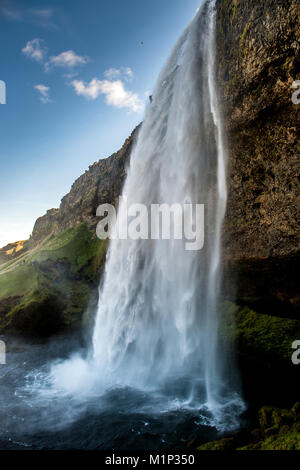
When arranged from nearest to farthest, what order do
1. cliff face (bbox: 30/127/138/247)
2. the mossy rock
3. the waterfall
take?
the mossy rock < the waterfall < cliff face (bbox: 30/127/138/247)

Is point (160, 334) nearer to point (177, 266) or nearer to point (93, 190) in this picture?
point (177, 266)

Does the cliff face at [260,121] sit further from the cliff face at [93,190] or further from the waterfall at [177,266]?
the cliff face at [93,190]

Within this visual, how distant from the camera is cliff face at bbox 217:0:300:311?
866cm

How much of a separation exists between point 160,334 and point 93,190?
21.2 m

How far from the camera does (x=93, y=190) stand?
3078 centimetres

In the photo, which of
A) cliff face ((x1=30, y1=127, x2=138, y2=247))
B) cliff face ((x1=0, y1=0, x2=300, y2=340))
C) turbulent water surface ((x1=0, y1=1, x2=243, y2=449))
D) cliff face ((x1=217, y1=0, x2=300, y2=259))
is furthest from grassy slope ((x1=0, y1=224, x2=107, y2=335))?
cliff face ((x1=217, y1=0, x2=300, y2=259))

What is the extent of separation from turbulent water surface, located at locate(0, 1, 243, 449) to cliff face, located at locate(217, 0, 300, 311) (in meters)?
0.83

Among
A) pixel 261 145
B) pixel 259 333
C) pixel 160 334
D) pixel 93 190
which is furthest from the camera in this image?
pixel 93 190

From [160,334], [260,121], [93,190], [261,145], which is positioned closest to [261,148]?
[261,145]

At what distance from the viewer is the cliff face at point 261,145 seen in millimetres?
8664

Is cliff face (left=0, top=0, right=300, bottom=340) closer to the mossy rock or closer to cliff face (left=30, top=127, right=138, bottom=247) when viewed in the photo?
the mossy rock

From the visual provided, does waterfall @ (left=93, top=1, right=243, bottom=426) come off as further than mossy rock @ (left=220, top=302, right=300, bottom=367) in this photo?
Yes

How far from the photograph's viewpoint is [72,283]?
23609mm

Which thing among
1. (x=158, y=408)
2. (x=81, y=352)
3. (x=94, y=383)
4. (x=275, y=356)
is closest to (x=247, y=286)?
(x=275, y=356)
